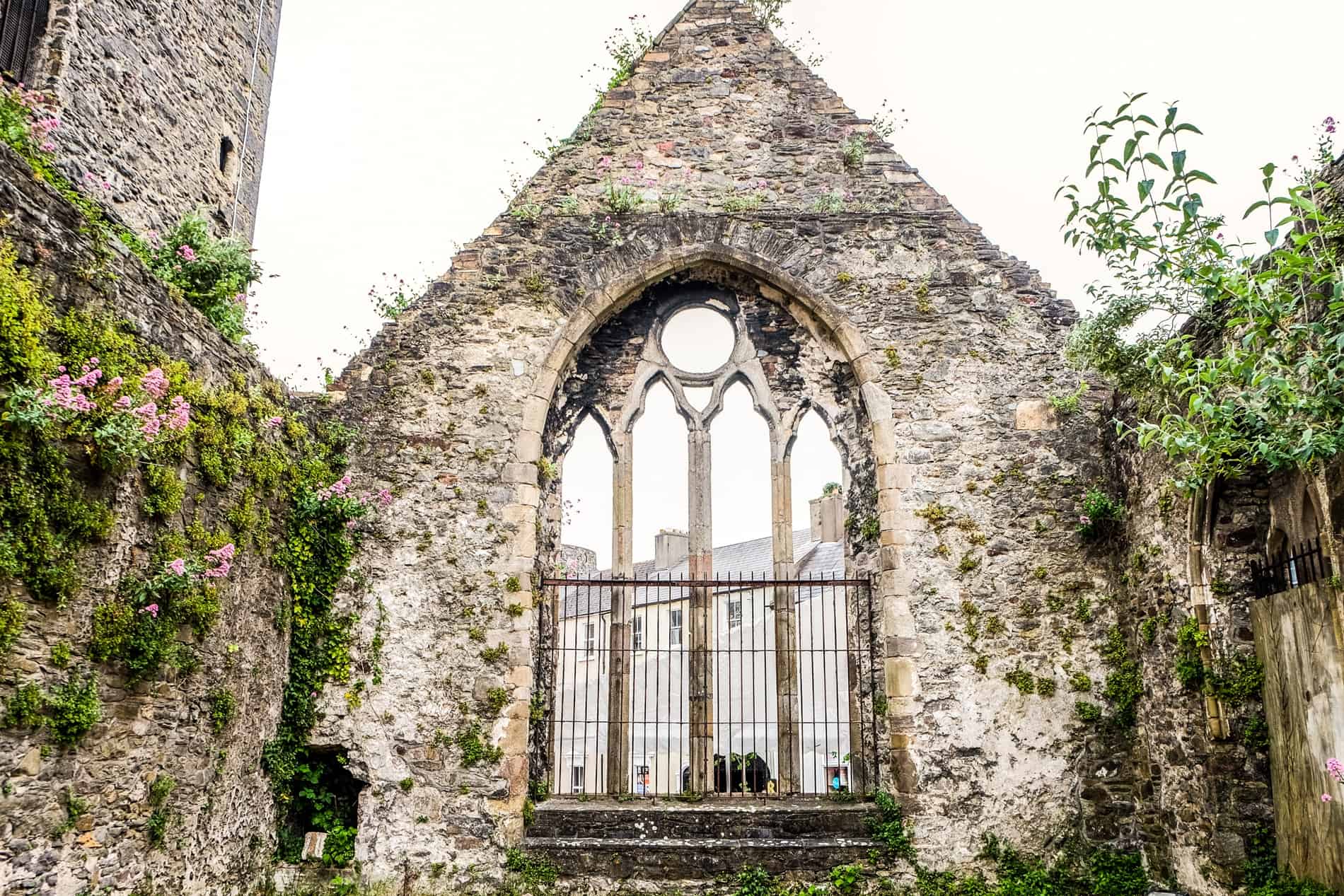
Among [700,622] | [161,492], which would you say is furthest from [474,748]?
[161,492]

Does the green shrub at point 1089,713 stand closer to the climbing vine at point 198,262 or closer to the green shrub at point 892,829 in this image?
the green shrub at point 892,829

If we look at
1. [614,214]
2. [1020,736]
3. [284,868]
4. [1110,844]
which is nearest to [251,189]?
[614,214]

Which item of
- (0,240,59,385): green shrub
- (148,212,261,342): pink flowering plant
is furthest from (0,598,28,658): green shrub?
(148,212,261,342): pink flowering plant

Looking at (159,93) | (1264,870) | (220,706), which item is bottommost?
(1264,870)

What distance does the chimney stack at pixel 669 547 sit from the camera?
760 inches

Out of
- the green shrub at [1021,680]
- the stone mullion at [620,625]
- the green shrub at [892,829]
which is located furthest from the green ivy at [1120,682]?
the stone mullion at [620,625]

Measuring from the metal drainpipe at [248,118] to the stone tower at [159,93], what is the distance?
17 millimetres

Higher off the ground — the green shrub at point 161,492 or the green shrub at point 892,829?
the green shrub at point 161,492

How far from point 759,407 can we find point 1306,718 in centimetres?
461

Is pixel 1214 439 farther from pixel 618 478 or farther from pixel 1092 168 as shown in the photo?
pixel 618 478

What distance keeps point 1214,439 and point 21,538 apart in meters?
5.88

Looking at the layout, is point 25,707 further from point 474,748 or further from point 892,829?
point 892,829

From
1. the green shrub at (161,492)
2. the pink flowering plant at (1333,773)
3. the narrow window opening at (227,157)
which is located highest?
the narrow window opening at (227,157)

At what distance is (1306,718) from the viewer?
559cm
